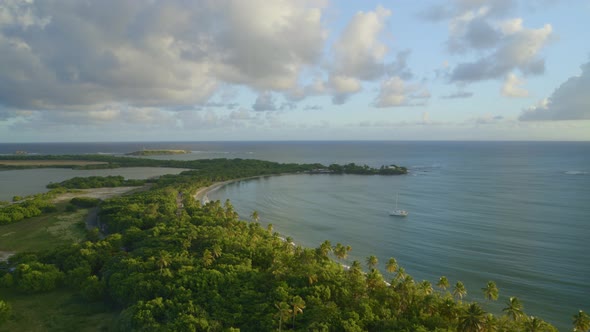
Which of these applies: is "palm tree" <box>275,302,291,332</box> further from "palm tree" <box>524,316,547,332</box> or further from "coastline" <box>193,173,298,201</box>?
"coastline" <box>193,173,298,201</box>

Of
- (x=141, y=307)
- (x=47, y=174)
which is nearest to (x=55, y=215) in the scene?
(x=141, y=307)

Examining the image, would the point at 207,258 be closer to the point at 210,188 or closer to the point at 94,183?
the point at 210,188

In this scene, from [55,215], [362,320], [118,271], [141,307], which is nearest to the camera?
[362,320]

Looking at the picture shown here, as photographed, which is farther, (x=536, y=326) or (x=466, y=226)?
(x=466, y=226)

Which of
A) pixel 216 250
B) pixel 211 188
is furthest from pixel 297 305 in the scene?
pixel 211 188

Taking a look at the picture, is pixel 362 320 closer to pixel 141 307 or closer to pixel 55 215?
pixel 141 307

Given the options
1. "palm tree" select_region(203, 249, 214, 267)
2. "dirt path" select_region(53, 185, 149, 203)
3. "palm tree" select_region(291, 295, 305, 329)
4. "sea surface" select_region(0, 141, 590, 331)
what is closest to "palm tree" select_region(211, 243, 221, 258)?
"palm tree" select_region(203, 249, 214, 267)

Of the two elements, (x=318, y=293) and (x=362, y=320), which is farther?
(x=318, y=293)
